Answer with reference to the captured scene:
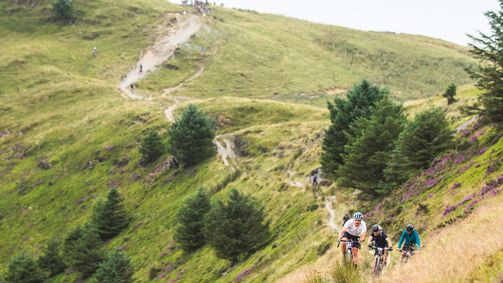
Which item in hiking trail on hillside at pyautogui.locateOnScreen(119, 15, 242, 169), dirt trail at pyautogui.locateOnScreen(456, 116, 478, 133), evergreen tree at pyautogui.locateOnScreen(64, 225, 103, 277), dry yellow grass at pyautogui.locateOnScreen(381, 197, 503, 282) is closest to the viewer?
dry yellow grass at pyautogui.locateOnScreen(381, 197, 503, 282)

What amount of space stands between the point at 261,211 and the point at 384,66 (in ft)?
425

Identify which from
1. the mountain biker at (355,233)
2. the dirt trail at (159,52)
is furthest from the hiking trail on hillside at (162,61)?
the mountain biker at (355,233)

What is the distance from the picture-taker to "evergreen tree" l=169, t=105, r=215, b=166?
7538cm

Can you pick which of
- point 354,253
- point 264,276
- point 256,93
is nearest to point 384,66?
point 256,93

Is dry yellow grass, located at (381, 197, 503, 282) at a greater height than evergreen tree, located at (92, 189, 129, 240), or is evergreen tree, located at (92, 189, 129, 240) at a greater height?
dry yellow grass, located at (381, 197, 503, 282)

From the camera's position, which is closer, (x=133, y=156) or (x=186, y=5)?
(x=133, y=156)

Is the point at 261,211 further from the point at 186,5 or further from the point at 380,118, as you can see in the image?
the point at 186,5

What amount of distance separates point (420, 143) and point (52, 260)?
175 ft

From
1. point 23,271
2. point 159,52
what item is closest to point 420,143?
point 23,271

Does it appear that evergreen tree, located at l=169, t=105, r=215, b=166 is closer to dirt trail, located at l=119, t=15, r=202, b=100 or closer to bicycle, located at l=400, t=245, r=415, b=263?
dirt trail, located at l=119, t=15, r=202, b=100

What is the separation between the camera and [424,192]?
3231 centimetres

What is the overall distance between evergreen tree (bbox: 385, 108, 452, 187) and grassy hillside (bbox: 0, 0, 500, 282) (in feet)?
16.3

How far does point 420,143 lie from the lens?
118 ft

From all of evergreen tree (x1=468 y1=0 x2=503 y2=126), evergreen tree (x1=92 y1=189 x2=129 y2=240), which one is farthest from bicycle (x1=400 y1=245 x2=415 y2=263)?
evergreen tree (x1=92 y1=189 x2=129 y2=240)
